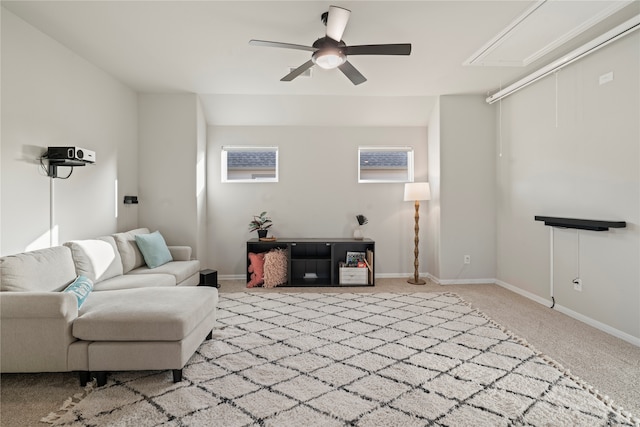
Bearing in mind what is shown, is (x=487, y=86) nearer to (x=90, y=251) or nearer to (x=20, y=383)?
(x=90, y=251)

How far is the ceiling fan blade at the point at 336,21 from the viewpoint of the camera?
231 centimetres

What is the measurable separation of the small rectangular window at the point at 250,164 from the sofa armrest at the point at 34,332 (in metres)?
3.47

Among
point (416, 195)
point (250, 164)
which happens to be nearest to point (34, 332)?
point (250, 164)

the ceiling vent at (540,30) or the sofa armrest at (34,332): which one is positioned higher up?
the ceiling vent at (540,30)

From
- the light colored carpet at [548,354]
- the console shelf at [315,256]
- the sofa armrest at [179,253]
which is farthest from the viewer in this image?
the console shelf at [315,256]

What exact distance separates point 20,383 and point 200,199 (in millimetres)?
3016

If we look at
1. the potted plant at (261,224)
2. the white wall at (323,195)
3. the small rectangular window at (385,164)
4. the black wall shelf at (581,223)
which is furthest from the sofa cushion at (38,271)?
the black wall shelf at (581,223)

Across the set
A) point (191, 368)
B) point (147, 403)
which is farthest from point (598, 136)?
point (147, 403)

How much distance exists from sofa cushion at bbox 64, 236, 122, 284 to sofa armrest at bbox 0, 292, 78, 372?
37.0 inches

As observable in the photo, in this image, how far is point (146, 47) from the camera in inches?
128

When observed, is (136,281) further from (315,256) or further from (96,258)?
(315,256)

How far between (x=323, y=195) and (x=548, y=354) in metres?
3.46

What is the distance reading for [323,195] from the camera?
5.23 metres

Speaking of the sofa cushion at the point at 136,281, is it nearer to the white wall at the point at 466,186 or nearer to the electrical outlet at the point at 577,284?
the white wall at the point at 466,186
